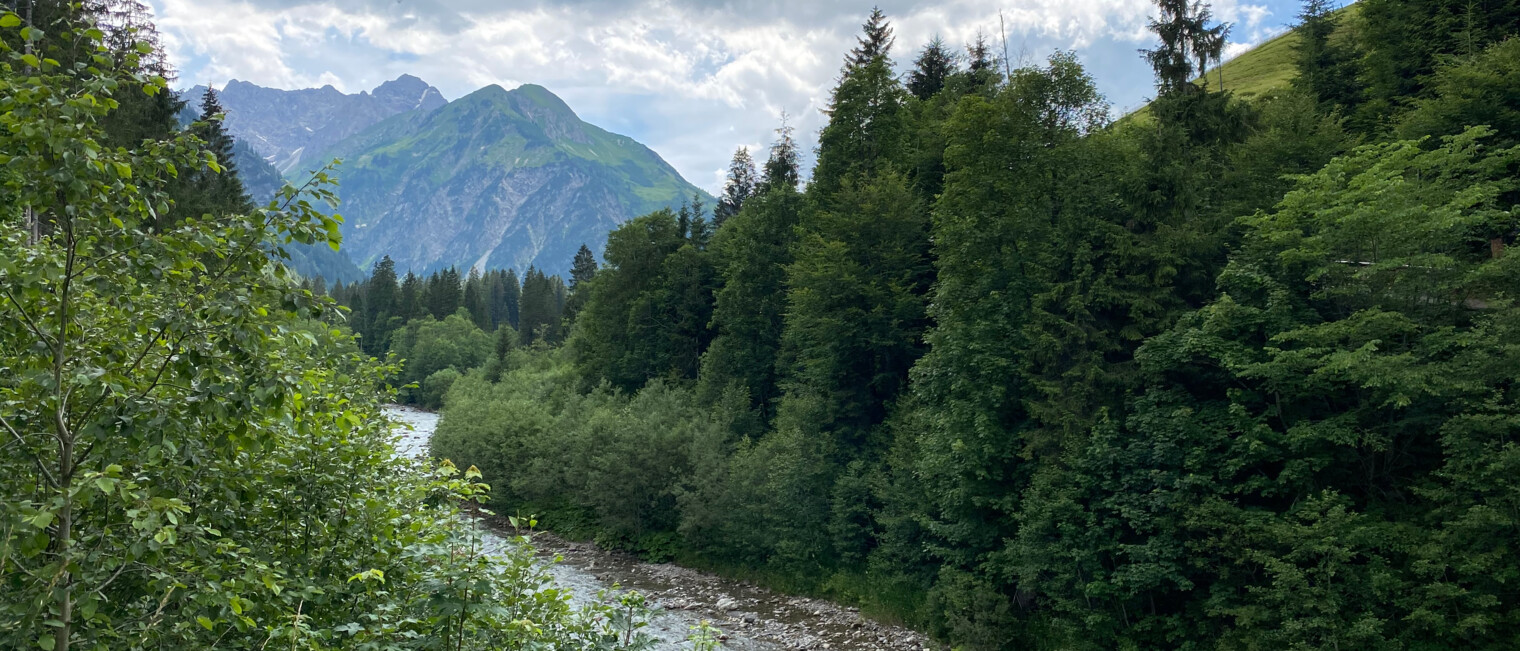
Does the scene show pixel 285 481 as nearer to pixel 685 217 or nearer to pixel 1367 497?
pixel 1367 497

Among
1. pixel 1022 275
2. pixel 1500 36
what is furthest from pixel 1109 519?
pixel 1500 36

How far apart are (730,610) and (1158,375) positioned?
62.1ft

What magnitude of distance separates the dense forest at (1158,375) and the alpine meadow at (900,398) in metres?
0.16

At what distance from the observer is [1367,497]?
2128cm

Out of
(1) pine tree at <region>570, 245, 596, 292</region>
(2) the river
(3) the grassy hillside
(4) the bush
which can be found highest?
(3) the grassy hillside

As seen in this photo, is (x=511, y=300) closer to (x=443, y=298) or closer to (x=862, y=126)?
(x=443, y=298)

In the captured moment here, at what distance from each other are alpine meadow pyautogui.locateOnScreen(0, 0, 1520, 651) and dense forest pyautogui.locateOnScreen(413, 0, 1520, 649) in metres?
0.16

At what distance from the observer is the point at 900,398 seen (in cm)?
3484

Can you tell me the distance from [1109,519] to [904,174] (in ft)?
72.4

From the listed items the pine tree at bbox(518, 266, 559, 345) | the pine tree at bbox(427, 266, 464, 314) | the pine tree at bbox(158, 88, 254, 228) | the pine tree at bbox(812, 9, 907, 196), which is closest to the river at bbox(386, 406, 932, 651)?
the pine tree at bbox(158, 88, 254, 228)

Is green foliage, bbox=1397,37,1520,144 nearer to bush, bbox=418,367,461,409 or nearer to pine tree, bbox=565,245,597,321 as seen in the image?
pine tree, bbox=565,245,597,321

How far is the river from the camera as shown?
28297 mm

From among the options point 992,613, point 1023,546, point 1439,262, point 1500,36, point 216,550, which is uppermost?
point 1500,36

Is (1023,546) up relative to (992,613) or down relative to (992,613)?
up
